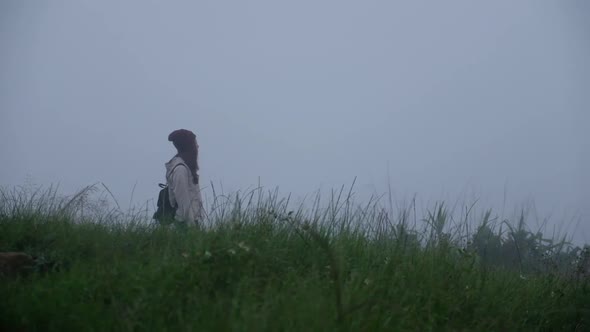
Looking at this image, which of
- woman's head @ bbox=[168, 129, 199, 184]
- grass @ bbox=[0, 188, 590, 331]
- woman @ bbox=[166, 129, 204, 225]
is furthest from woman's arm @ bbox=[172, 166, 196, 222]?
grass @ bbox=[0, 188, 590, 331]

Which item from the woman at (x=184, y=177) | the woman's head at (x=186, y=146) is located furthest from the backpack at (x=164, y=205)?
the woman's head at (x=186, y=146)

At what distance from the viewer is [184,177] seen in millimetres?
7660

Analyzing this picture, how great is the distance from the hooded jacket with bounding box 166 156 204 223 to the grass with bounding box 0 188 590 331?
113 cm

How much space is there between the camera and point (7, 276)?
13.8ft

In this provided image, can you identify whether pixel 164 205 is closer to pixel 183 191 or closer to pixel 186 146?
pixel 183 191

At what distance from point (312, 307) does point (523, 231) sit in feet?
14.1

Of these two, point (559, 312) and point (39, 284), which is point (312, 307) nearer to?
point (39, 284)

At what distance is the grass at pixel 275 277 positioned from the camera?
3445 mm

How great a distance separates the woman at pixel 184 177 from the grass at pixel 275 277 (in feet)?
3.73

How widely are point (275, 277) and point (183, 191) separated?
377 cm

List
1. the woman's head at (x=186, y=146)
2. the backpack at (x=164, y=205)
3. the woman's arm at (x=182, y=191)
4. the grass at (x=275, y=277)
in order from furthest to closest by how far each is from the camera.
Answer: the woman's head at (x=186, y=146)
the woman's arm at (x=182, y=191)
the backpack at (x=164, y=205)
the grass at (x=275, y=277)

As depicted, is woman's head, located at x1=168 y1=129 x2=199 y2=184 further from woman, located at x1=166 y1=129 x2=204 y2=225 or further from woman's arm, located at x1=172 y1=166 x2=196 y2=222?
woman's arm, located at x1=172 y1=166 x2=196 y2=222

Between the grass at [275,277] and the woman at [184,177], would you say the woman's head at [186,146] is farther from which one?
the grass at [275,277]

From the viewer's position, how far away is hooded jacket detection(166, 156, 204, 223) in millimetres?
7484
